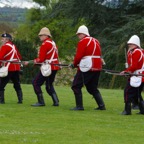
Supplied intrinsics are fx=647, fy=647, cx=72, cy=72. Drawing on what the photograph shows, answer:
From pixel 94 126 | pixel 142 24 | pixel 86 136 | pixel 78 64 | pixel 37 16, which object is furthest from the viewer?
pixel 37 16

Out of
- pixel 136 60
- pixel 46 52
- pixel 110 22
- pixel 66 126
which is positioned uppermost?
pixel 110 22

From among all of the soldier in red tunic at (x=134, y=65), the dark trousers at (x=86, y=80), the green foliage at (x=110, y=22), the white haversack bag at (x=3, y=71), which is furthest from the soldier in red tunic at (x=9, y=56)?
the green foliage at (x=110, y=22)

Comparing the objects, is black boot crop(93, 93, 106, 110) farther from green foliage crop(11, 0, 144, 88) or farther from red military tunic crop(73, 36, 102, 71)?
green foliage crop(11, 0, 144, 88)

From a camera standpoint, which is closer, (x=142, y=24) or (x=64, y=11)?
(x=142, y=24)

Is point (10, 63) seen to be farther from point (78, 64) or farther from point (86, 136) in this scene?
point (86, 136)

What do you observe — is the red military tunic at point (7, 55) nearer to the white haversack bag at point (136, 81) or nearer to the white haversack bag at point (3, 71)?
the white haversack bag at point (3, 71)

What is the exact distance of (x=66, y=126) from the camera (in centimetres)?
1216

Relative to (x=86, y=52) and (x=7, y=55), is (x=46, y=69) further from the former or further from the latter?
(x=86, y=52)

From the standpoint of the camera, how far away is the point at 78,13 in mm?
37562

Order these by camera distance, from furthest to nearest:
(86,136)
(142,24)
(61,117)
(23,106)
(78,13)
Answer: (78,13) < (142,24) < (23,106) < (61,117) < (86,136)

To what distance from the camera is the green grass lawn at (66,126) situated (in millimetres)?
10492

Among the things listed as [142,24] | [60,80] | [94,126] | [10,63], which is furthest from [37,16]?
[94,126]

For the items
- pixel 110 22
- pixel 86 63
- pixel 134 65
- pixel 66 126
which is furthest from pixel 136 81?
pixel 110 22

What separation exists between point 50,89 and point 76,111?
5.42ft
